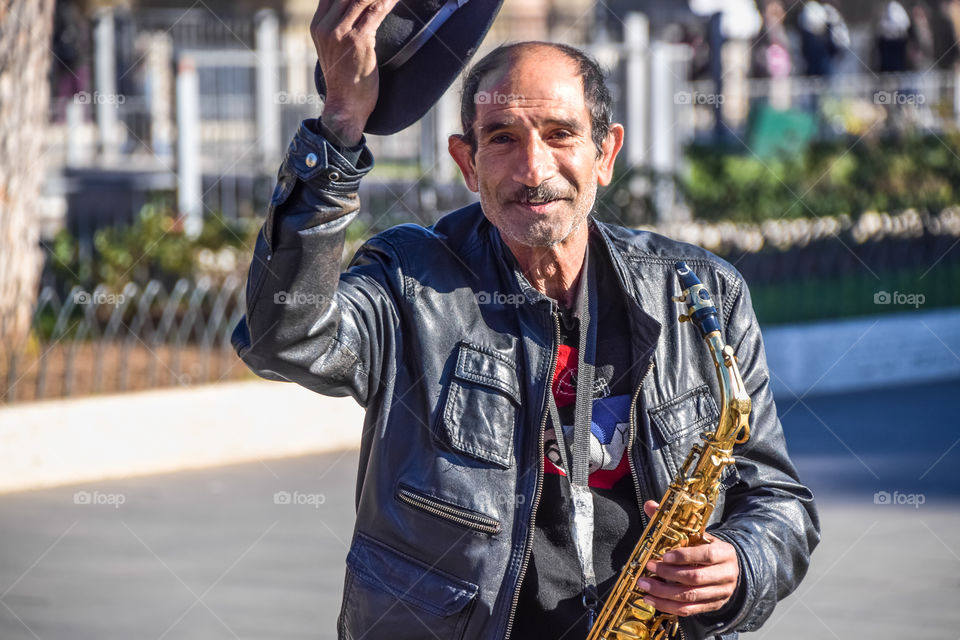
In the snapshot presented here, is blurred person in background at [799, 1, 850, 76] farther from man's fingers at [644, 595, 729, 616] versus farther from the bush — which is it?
man's fingers at [644, 595, 729, 616]

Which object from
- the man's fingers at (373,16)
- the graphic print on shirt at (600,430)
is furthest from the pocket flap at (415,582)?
the man's fingers at (373,16)

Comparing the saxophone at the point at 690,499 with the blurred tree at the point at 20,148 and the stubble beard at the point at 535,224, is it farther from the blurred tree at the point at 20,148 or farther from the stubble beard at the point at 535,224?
the blurred tree at the point at 20,148

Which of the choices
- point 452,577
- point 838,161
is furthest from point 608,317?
point 838,161

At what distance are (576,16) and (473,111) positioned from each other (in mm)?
25870

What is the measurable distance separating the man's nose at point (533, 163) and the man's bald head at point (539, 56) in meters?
0.12

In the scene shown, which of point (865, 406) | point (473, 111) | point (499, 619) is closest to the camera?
point (499, 619)

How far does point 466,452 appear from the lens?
8.02ft

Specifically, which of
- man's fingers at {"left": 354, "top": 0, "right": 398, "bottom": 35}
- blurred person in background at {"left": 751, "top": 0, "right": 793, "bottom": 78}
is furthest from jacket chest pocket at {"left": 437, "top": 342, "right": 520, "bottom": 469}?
blurred person in background at {"left": 751, "top": 0, "right": 793, "bottom": 78}

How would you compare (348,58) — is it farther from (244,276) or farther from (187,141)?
(187,141)

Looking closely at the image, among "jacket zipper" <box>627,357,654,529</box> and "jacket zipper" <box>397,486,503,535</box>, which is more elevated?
"jacket zipper" <box>627,357,654,529</box>

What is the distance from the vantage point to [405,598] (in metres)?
2.42

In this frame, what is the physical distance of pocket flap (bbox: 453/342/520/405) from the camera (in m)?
2.49

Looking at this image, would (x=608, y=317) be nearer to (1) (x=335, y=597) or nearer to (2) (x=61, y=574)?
(1) (x=335, y=597)

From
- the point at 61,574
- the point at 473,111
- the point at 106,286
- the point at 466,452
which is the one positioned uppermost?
the point at 473,111
